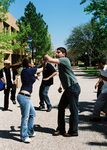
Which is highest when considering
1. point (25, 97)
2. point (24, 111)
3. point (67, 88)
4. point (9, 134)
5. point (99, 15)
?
point (99, 15)

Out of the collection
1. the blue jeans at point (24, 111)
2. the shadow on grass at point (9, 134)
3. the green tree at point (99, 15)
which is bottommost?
the shadow on grass at point (9, 134)

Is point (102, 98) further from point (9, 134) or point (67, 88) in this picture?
point (9, 134)

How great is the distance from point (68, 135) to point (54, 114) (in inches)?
79.8

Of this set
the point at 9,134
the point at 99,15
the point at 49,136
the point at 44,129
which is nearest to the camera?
the point at 49,136

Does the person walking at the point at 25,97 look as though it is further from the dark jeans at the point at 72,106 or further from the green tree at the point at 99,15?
the green tree at the point at 99,15

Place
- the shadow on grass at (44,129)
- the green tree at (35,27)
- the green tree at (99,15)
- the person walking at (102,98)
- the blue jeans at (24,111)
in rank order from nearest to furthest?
1. the blue jeans at (24,111)
2. the shadow on grass at (44,129)
3. the person walking at (102,98)
4. the green tree at (99,15)
5. the green tree at (35,27)

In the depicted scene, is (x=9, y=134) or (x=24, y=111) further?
(x=9, y=134)

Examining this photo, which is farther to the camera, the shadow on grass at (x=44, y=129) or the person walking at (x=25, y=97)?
the shadow on grass at (x=44, y=129)

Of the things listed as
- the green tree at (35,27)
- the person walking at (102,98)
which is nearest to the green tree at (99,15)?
the green tree at (35,27)

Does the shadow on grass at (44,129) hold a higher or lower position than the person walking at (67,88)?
lower

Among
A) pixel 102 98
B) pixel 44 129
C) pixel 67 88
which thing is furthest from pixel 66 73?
pixel 102 98

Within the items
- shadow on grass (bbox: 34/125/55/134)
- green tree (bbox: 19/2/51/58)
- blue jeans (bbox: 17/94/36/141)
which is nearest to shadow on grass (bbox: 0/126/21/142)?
blue jeans (bbox: 17/94/36/141)

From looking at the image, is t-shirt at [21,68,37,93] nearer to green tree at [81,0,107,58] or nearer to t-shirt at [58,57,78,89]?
t-shirt at [58,57,78,89]

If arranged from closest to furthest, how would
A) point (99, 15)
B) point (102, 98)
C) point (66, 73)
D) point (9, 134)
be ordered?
point (66, 73) → point (9, 134) → point (102, 98) → point (99, 15)
